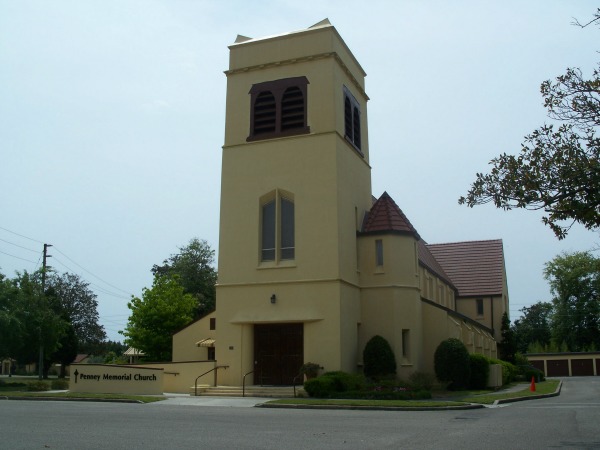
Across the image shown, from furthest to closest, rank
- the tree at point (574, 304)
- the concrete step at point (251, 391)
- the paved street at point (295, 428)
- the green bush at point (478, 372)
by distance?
the tree at point (574, 304) < the green bush at point (478, 372) < the concrete step at point (251, 391) < the paved street at point (295, 428)

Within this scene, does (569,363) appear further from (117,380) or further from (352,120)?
(117,380)

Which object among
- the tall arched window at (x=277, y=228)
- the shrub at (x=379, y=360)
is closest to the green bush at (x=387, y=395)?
the shrub at (x=379, y=360)

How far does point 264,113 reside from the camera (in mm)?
32500

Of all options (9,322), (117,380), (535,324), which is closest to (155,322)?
(9,322)

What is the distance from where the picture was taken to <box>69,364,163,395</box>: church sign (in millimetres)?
27781

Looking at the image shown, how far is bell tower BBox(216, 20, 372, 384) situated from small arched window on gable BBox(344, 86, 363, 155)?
0.50 ft

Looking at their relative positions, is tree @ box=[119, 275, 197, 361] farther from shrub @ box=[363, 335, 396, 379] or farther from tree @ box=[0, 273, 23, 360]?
shrub @ box=[363, 335, 396, 379]

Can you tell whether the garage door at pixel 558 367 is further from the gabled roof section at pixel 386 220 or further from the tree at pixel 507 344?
the gabled roof section at pixel 386 220

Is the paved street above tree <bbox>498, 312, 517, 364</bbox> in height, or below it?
below

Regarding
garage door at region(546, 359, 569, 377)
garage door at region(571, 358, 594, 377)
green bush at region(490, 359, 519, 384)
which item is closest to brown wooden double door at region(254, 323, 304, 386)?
green bush at region(490, 359, 519, 384)

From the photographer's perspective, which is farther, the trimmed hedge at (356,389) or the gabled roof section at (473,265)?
the gabled roof section at (473,265)

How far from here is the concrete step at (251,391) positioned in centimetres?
2702

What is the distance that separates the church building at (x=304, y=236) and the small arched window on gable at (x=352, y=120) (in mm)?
111

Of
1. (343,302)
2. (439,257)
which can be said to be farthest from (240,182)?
(439,257)
